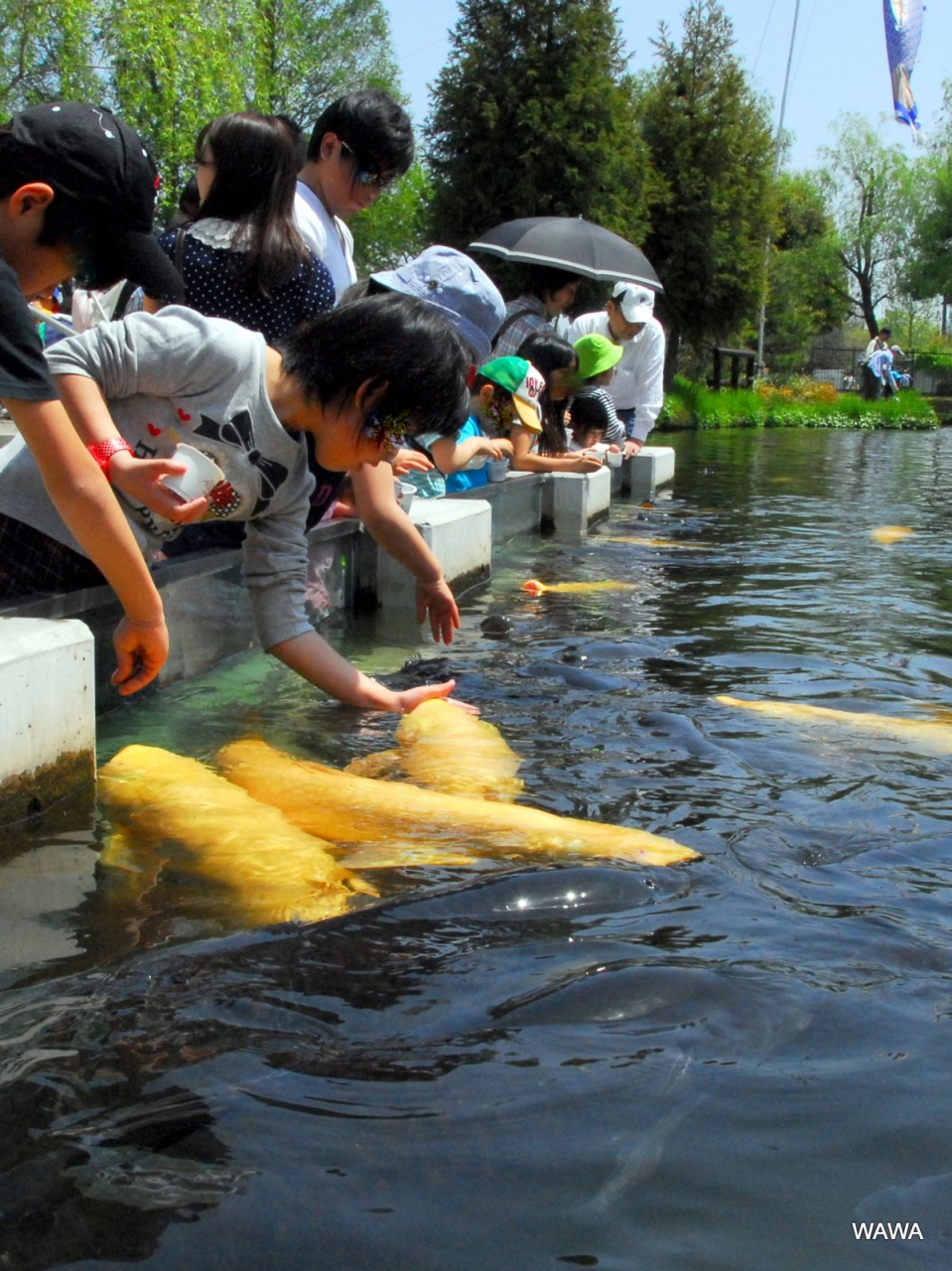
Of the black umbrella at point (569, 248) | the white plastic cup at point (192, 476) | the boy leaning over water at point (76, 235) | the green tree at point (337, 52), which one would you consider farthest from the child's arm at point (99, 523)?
the green tree at point (337, 52)

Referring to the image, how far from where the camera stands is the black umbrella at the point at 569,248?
12586mm

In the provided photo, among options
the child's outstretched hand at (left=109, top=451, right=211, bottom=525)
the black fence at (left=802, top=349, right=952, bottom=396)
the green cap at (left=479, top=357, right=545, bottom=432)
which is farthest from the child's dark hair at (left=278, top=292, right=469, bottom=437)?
the black fence at (left=802, top=349, right=952, bottom=396)

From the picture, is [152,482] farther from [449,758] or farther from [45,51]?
[45,51]

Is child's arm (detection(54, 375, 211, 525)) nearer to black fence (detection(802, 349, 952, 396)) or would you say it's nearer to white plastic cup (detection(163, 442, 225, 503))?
white plastic cup (detection(163, 442, 225, 503))

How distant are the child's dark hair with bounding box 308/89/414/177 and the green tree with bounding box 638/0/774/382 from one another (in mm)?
28795

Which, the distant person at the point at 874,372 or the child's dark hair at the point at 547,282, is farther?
the distant person at the point at 874,372

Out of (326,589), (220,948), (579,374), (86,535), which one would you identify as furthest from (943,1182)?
(579,374)

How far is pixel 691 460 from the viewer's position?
1891cm

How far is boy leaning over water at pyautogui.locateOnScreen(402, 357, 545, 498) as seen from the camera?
7.45 m

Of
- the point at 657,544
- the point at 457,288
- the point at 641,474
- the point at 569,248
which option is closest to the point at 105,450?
the point at 457,288

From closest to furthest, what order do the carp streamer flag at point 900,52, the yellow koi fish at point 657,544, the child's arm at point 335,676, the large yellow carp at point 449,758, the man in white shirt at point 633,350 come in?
the large yellow carp at point 449,758
the child's arm at point 335,676
the yellow koi fish at point 657,544
the man in white shirt at point 633,350
the carp streamer flag at point 900,52

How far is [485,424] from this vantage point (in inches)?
344

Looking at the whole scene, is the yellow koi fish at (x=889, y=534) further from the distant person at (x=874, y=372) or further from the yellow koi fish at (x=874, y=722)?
the distant person at (x=874, y=372)

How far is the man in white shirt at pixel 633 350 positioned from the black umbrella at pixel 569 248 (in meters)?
0.98
